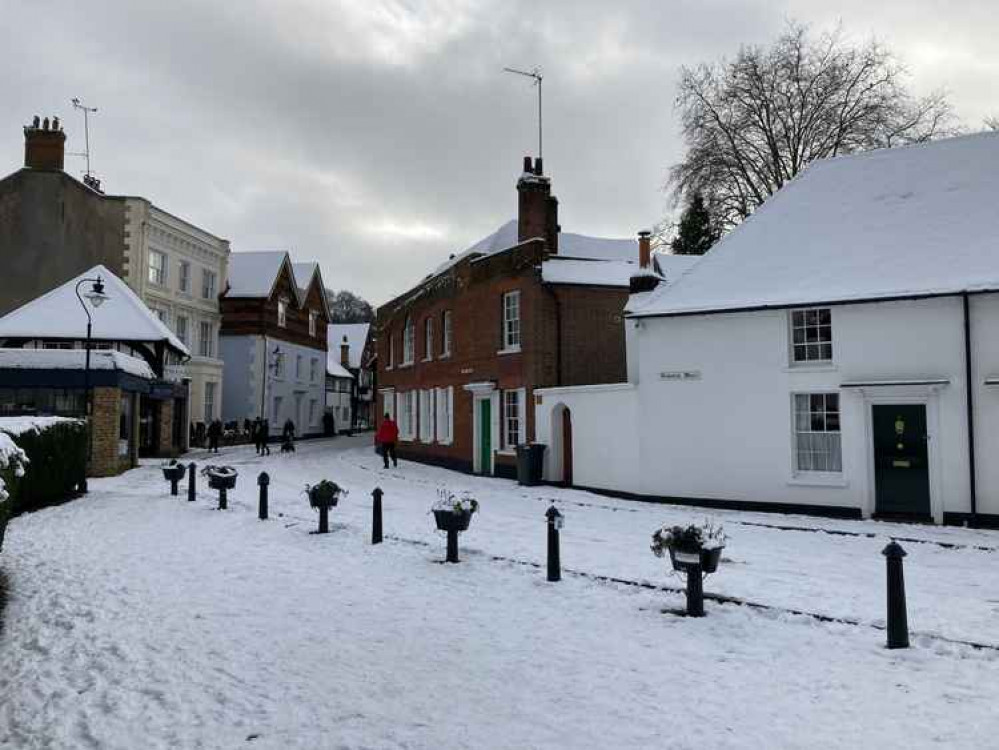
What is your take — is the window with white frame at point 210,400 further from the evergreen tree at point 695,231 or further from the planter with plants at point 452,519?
the planter with plants at point 452,519

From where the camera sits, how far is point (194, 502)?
17.3 metres

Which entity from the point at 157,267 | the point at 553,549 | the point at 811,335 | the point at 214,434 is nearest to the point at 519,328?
the point at 811,335

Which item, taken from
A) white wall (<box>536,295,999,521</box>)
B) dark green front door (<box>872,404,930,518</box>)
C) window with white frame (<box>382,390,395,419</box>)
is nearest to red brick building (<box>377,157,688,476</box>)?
white wall (<box>536,295,999,521</box>)

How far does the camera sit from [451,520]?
1064 cm

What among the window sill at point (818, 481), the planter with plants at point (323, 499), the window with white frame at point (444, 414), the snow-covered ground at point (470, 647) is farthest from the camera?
the window with white frame at point (444, 414)

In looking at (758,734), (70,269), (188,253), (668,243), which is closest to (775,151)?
(668,243)

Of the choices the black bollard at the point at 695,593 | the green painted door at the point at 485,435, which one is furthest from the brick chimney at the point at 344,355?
the black bollard at the point at 695,593

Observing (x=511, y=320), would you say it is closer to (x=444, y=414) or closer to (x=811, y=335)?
(x=444, y=414)

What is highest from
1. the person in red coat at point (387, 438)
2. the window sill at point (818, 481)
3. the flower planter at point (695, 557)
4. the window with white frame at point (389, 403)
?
the window with white frame at point (389, 403)

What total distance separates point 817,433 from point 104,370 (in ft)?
63.5

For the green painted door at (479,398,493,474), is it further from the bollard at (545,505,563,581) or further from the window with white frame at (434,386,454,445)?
the bollard at (545,505,563,581)

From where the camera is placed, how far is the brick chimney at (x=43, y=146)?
31.8m

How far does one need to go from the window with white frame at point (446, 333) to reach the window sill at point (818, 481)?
14.4m

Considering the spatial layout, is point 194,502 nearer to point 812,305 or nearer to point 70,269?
point 812,305
